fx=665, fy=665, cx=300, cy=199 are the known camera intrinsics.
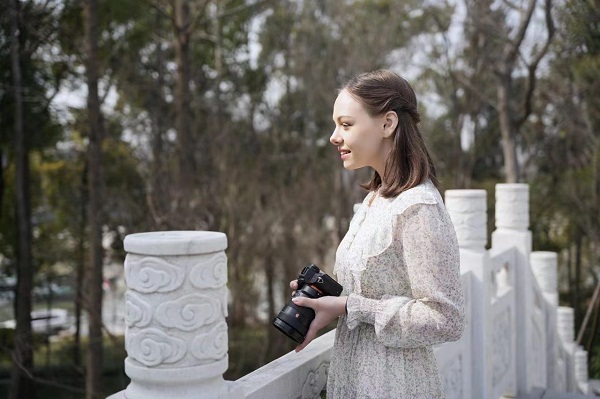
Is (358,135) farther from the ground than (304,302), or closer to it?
farther from the ground

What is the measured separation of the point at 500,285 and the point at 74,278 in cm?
726

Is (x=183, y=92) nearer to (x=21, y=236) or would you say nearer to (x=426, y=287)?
(x=21, y=236)

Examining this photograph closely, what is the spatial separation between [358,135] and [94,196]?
229 inches

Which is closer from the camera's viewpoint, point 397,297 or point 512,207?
point 397,297

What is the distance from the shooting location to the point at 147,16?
10500 millimetres

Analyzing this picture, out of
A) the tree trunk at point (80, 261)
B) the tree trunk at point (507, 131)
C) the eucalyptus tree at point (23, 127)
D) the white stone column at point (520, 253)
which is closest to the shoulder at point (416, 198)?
the white stone column at point (520, 253)

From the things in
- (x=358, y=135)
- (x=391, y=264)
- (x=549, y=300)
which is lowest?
(x=549, y=300)

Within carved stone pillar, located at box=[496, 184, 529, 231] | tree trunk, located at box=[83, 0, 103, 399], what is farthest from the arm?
tree trunk, located at box=[83, 0, 103, 399]

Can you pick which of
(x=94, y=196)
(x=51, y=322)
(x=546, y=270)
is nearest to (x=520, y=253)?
(x=546, y=270)

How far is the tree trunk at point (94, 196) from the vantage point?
6598 millimetres

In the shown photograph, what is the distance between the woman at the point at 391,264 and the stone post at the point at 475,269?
59.4 inches

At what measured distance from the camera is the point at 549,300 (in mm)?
5543

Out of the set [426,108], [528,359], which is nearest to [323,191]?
[426,108]

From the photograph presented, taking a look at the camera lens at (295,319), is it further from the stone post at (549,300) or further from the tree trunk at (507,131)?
the tree trunk at (507,131)
